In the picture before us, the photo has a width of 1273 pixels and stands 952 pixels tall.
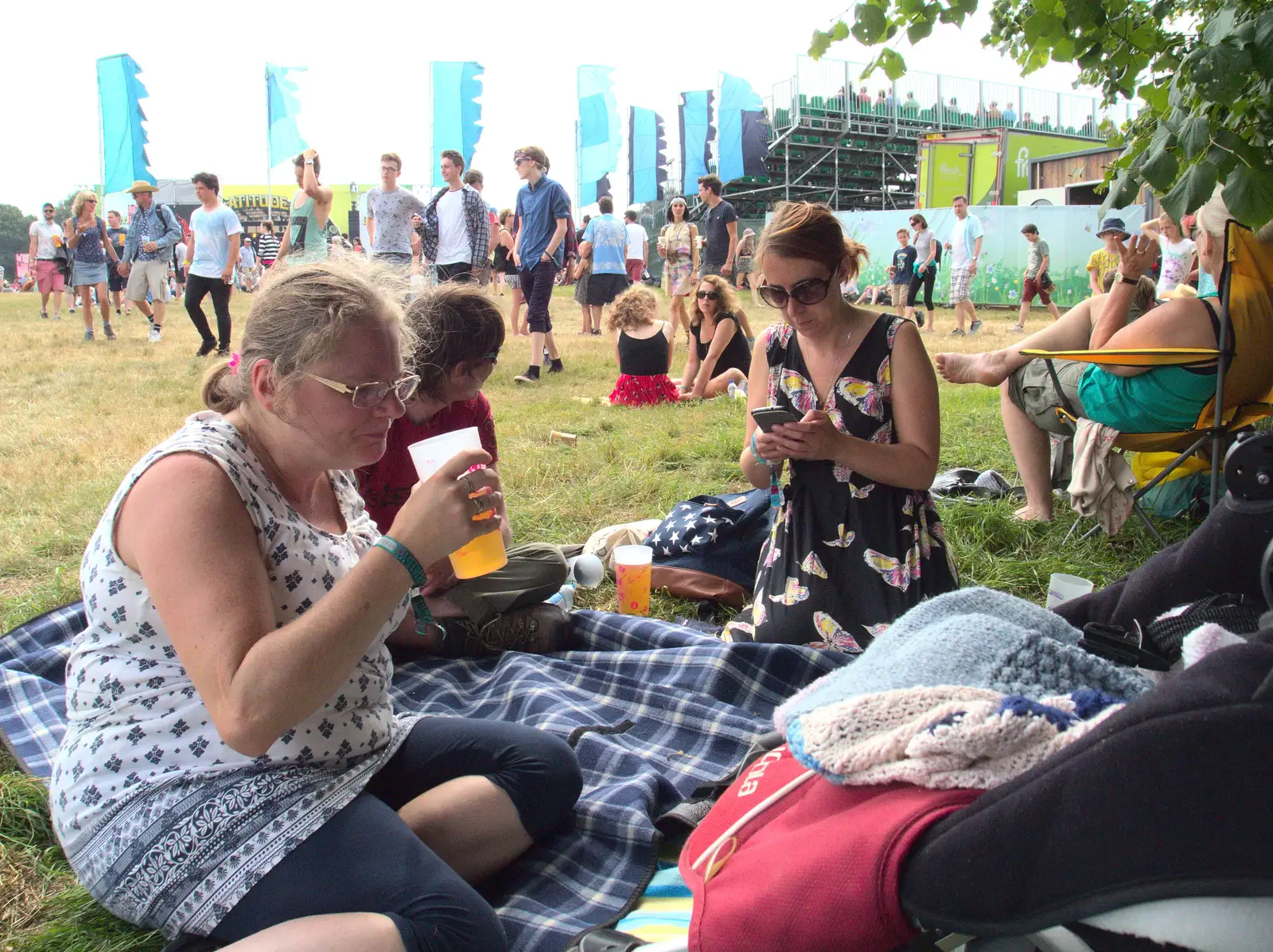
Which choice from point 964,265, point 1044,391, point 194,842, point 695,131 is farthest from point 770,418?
point 695,131

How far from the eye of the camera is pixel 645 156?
27.2 meters

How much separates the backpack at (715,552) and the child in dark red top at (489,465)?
1.72 ft

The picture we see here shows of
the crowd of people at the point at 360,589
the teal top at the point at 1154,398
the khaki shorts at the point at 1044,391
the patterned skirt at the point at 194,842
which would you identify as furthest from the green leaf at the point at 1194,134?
the patterned skirt at the point at 194,842

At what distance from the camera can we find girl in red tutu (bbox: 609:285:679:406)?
7.12m

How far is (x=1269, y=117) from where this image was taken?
8.70 feet

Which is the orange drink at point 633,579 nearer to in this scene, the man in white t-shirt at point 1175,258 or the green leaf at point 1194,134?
the green leaf at point 1194,134

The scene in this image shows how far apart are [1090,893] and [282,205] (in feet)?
118

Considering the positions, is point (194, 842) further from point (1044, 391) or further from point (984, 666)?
point (1044, 391)

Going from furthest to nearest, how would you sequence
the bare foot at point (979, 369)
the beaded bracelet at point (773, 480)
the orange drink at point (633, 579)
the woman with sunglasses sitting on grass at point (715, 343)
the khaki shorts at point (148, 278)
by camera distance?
the khaki shorts at point (148, 278) < the woman with sunglasses sitting on grass at point (715, 343) < the bare foot at point (979, 369) < the orange drink at point (633, 579) < the beaded bracelet at point (773, 480)

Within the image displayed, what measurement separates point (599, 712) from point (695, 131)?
25.6 m

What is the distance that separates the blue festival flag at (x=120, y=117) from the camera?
1812 cm

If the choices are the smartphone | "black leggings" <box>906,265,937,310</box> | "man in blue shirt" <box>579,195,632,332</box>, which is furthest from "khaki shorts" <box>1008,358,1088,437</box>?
"black leggings" <box>906,265,937,310</box>

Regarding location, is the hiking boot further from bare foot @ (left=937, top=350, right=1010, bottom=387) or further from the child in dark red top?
bare foot @ (left=937, top=350, right=1010, bottom=387)

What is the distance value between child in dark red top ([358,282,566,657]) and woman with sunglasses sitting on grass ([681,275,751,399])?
4142 mm
